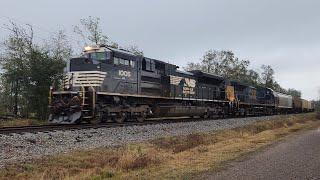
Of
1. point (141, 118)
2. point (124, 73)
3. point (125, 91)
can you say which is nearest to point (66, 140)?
point (125, 91)

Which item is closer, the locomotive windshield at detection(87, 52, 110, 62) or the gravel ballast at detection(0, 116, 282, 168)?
the gravel ballast at detection(0, 116, 282, 168)

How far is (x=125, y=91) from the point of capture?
23422mm

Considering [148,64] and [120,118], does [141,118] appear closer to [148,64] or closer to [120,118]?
[120,118]

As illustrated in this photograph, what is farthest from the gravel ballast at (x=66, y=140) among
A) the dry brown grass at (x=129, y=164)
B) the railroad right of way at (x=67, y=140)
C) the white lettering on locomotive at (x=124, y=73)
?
the white lettering on locomotive at (x=124, y=73)

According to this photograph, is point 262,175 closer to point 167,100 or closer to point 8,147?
point 8,147

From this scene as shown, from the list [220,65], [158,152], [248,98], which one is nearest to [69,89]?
[158,152]

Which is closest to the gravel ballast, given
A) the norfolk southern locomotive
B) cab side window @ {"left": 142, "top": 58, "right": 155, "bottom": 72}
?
the norfolk southern locomotive

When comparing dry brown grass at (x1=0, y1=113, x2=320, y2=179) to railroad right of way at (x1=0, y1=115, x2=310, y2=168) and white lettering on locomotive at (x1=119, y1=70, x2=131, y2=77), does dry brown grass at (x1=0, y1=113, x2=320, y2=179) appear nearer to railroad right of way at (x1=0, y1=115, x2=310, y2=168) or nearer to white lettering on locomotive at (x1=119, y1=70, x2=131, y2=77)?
railroad right of way at (x1=0, y1=115, x2=310, y2=168)

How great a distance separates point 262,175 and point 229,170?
1.03 metres

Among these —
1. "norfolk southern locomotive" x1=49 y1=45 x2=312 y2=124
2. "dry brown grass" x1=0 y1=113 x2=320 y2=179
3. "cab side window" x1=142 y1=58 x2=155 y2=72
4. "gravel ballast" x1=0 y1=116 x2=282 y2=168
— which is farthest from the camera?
"cab side window" x1=142 y1=58 x2=155 y2=72

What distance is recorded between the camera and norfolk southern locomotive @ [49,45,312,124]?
69.3 ft

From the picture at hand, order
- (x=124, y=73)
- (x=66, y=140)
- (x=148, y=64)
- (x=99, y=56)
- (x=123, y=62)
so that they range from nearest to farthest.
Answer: (x=66, y=140), (x=99, y=56), (x=124, y=73), (x=123, y=62), (x=148, y=64)

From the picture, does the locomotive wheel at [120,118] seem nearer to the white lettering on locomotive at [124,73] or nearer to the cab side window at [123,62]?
the white lettering on locomotive at [124,73]

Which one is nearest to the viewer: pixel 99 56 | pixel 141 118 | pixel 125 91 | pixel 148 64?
pixel 99 56
